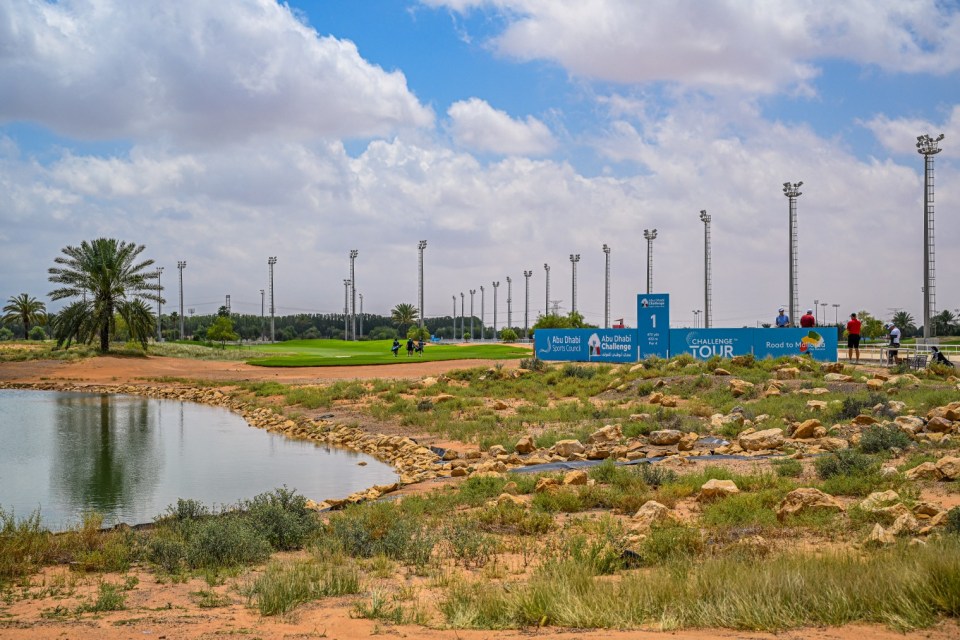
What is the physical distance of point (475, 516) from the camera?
43.2 ft

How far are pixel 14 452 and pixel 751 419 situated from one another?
20.8 metres

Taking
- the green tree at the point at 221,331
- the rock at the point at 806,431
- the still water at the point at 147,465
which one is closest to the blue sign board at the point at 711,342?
the still water at the point at 147,465

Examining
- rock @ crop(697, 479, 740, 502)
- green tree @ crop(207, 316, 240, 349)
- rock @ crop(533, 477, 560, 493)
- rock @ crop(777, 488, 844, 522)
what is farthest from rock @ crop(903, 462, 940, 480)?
green tree @ crop(207, 316, 240, 349)

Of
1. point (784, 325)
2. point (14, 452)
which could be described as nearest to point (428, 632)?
point (14, 452)

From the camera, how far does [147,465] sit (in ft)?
75.6

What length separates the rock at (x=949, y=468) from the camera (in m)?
13.1

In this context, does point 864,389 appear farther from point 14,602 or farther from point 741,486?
point 14,602

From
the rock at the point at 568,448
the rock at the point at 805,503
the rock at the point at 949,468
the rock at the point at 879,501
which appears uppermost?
the rock at the point at 949,468

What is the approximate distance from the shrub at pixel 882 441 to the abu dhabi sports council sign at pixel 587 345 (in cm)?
2478

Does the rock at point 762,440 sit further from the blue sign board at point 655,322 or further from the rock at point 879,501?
the blue sign board at point 655,322

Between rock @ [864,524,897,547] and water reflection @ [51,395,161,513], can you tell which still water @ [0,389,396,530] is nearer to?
water reflection @ [51,395,161,513]

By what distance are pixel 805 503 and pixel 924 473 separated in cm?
306

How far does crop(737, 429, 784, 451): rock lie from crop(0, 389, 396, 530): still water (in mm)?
8110

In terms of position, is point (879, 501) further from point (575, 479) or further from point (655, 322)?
point (655, 322)
